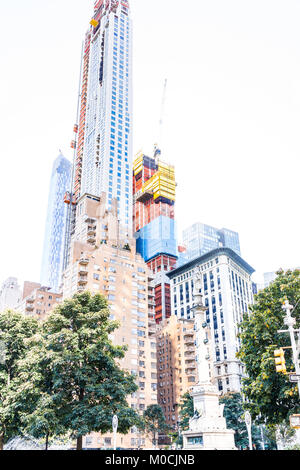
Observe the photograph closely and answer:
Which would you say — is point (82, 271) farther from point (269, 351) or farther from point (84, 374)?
point (269, 351)

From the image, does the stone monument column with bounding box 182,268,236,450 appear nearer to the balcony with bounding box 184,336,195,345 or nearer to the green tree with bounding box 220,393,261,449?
the green tree with bounding box 220,393,261,449

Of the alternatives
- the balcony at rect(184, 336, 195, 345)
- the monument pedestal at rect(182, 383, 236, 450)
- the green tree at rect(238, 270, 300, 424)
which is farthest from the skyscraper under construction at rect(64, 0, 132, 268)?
the monument pedestal at rect(182, 383, 236, 450)

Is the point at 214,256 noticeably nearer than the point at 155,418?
No

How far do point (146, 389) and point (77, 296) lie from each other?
55.3 meters

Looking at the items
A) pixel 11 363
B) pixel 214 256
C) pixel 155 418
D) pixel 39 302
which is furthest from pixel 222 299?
pixel 11 363

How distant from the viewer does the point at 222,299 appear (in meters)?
130

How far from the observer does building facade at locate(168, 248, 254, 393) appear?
118438 millimetres

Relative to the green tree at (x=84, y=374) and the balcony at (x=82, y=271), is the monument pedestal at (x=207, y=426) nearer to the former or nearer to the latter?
the green tree at (x=84, y=374)

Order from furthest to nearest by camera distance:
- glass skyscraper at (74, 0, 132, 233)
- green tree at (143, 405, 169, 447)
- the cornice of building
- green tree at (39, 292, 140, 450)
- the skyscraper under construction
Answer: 1. the skyscraper under construction
2. glass skyscraper at (74, 0, 132, 233)
3. the cornice of building
4. green tree at (143, 405, 169, 447)
5. green tree at (39, 292, 140, 450)

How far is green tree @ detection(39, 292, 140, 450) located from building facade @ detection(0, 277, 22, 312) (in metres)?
145

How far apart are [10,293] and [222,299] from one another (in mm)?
94760

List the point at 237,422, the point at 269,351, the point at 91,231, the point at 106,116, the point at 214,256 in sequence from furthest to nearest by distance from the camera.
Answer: the point at 106,116 → the point at 214,256 → the point at 91,231 → the point at 237,422 → the point at 269,351

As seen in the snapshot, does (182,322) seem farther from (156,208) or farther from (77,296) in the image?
(156,208)
